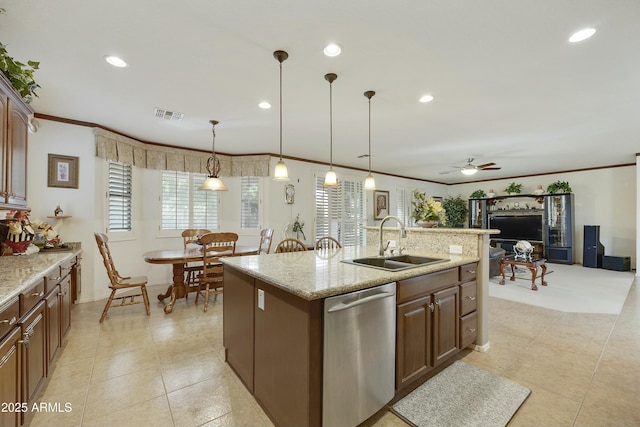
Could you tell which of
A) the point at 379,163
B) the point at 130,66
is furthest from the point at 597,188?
the point at 130,66

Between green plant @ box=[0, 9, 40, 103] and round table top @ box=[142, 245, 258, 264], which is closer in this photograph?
green plant @ box=[0, 9, 40, 103]

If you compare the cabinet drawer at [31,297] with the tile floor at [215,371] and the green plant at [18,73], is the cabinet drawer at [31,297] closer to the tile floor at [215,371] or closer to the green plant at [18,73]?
the tile floor at [215,371]

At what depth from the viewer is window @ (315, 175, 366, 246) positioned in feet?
21.7

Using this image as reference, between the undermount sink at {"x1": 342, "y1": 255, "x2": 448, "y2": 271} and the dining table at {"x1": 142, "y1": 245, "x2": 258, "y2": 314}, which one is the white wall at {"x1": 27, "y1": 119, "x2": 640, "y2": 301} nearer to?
the dining table at {"x1": 142, "y1": 245, "x2": 258, "y2": 314}

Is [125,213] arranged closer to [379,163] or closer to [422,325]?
[422,325]

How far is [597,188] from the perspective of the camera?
728 centimetres

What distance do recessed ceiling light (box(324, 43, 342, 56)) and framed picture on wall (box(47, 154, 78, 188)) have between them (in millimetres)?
3916

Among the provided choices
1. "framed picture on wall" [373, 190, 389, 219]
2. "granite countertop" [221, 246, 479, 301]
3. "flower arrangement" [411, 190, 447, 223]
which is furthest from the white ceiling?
"framed picture on wall" [373, 190, 389, 219]

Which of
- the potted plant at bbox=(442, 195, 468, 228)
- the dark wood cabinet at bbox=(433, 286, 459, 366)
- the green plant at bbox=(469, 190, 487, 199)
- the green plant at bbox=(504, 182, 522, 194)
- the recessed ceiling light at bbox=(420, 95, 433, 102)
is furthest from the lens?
the potted plant at bbox=(442, 195, 468, 228)

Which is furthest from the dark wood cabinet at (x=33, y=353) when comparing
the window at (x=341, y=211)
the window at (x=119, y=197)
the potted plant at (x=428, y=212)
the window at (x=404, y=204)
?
the window at (x=404, y=204)

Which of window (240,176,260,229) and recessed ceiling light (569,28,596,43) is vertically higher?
recessed ceiling light (569,28,596,43)

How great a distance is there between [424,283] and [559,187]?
8.06m

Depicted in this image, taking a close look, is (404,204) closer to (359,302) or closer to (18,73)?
(359,302)

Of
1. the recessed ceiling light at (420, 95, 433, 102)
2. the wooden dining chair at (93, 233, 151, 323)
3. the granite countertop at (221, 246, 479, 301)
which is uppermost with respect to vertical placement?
the recessed ceiling light at (420, 95, 433, 102)
